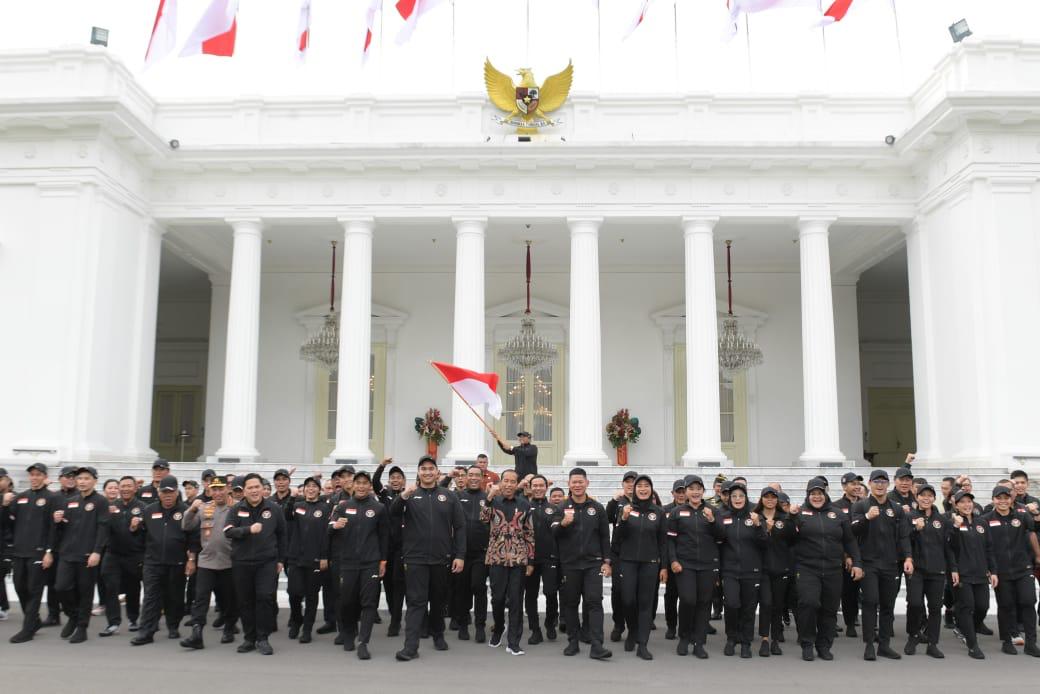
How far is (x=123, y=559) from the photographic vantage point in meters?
8.97

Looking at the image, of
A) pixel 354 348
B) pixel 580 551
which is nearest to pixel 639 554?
pixel 580 551

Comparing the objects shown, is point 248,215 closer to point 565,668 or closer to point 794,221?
point 794,221

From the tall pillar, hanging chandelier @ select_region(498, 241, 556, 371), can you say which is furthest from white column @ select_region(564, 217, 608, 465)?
the tall pillar

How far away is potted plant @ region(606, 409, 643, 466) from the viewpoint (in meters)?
21.0

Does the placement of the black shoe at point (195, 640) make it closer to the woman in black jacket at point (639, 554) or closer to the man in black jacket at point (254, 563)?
A: the man in black jacket at point (254, 563)

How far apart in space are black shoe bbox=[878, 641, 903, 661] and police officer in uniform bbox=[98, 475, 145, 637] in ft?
23.2

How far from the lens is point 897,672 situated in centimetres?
743

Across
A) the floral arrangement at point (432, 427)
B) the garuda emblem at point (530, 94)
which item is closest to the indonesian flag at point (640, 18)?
the garuda emblem at point (530, 94)

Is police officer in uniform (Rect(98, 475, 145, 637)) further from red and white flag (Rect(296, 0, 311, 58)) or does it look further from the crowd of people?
red and white flag (Rect(296, 0, 311, 58))

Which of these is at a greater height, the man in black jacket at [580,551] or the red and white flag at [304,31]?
the red and white flag at [304,31]

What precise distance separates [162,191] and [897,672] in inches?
633

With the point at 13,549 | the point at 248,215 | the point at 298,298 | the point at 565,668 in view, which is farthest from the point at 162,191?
the point at 565,668

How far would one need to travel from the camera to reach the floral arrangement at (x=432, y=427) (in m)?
21.4

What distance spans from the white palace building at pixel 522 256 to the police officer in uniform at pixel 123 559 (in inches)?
280
